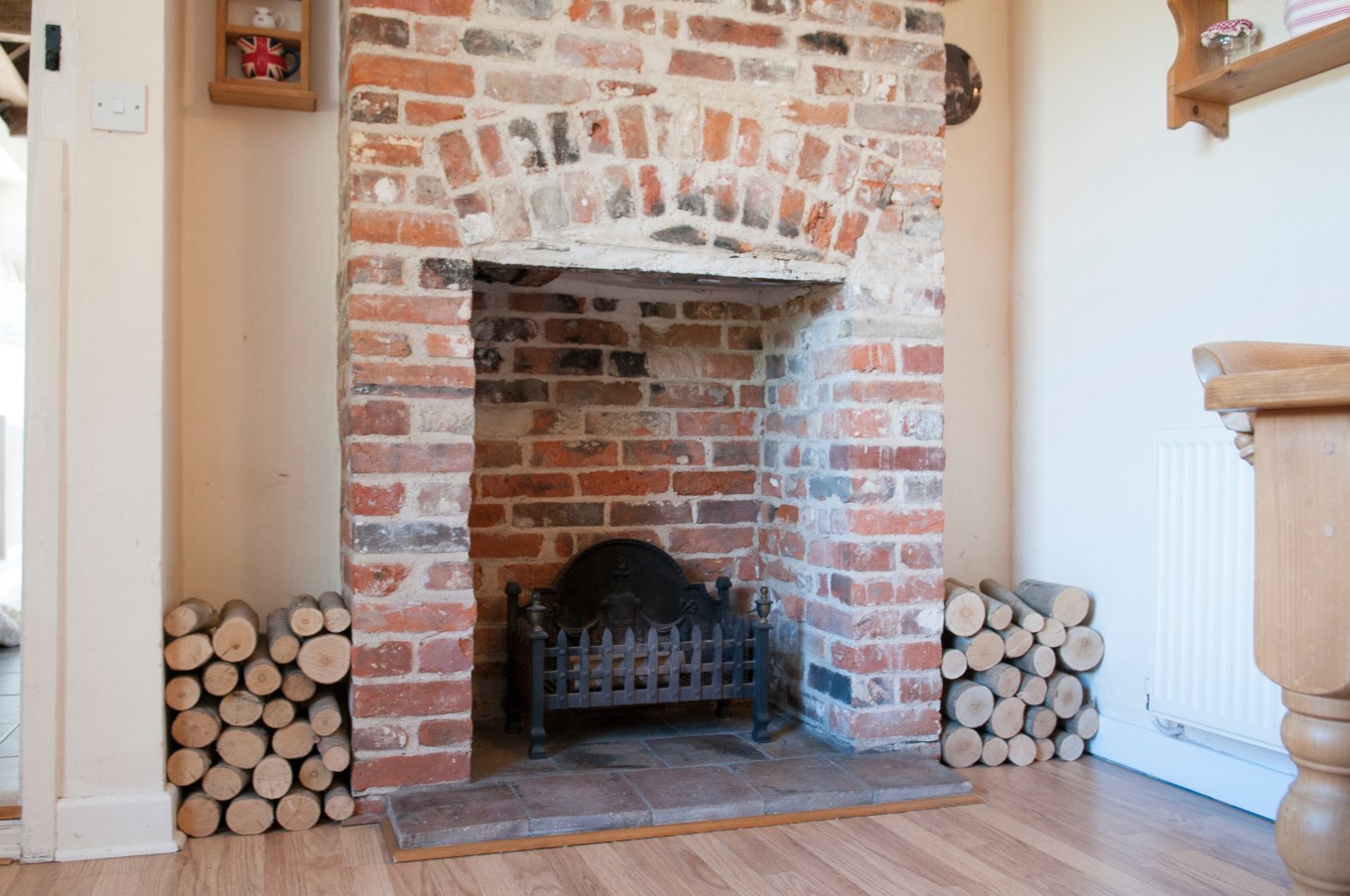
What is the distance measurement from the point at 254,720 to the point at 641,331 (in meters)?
1.53

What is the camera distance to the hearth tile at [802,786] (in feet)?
8.32

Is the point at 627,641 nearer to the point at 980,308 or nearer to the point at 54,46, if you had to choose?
the point at 980,308

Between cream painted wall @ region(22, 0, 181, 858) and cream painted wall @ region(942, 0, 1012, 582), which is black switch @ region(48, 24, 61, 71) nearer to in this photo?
cream painted wall @ region(22, 0, 181, 858)

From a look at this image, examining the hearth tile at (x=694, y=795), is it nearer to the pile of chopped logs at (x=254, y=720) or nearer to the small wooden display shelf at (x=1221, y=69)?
the pile of chopped logs at (x=254, y=720)

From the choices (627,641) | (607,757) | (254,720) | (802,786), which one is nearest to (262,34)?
(254,720)

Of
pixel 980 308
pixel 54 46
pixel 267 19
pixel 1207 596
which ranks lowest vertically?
pixel 1207 596

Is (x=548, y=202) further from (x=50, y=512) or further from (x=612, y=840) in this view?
(x=612, y=840)

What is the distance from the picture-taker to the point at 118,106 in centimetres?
231

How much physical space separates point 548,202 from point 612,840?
4.76ft

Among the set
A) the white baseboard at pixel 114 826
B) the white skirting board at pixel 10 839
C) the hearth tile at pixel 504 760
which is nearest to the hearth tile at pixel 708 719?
the hearth tile at pixel 504 760

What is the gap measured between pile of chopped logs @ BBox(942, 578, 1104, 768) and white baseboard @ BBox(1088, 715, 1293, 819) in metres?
0.08

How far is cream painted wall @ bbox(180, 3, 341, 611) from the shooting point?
2.82 meters

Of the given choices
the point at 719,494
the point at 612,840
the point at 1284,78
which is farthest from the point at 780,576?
the point at 1284,78

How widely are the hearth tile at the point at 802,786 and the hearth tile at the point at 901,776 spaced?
37mm
